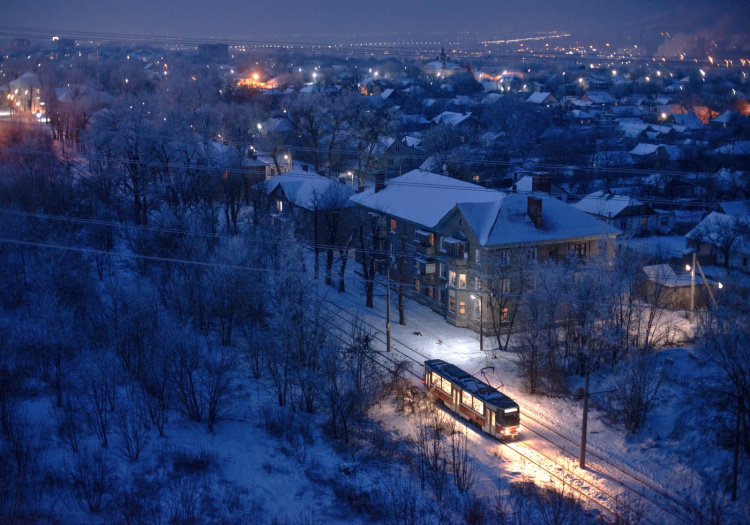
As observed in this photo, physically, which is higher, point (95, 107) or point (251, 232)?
point (95, 107)

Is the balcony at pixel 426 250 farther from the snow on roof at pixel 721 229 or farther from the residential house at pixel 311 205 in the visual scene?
the snow on roof at pixel 721 229

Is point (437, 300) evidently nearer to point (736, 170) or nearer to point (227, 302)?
point (227, 302)

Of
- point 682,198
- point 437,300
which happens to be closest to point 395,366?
point 437,300

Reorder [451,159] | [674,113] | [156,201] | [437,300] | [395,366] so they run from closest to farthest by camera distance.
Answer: [395,366] → [437,300] → [156,201] → [451,159] → [674,113]

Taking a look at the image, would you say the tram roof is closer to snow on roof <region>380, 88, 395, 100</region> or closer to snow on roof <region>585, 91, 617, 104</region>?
snow on roof <region>380, 88, 395, 100</region>

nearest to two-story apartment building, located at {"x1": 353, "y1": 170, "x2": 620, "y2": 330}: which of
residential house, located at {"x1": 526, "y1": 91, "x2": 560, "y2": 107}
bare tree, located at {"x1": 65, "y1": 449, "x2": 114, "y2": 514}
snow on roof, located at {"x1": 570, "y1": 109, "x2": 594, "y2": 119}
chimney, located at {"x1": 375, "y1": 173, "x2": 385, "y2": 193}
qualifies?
chimney, located at {"x1": 375, "y1": 173, "x2": 385, "y2": 193}

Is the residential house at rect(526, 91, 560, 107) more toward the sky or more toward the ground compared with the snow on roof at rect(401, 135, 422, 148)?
more toward the sky

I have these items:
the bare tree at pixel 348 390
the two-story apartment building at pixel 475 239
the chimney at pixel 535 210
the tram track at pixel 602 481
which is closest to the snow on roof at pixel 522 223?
the two-story apartment building at pixel 475 239
